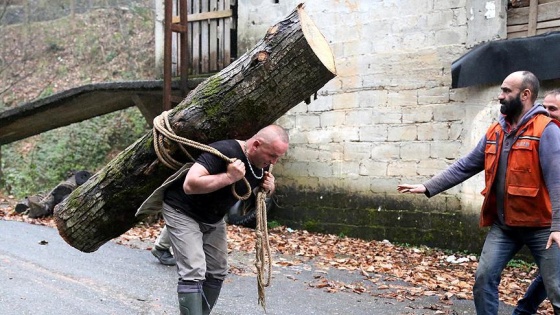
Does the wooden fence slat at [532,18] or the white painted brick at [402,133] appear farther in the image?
the white painted brick at [402,133]

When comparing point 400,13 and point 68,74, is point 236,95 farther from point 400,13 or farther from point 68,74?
point 68,74

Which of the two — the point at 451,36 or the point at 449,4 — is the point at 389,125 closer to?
the point at 451,36

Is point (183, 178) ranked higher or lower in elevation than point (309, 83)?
lower

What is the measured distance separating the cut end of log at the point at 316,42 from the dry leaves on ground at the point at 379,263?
3.30m

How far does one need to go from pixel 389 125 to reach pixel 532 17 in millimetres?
2566

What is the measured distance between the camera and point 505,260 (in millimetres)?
4406

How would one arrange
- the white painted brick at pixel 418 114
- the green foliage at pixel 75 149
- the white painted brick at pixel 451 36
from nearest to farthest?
the white painted brick at pixel 451 36 < the white painted brick at pixel 418 114 < the green foliage at pixel 75 149

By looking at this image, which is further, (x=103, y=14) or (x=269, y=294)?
(x=103, y=14)

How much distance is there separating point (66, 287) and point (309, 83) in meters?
3.53

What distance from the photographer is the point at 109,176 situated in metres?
4.53

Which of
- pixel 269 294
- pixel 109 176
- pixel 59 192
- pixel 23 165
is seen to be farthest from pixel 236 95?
pixel 23 165

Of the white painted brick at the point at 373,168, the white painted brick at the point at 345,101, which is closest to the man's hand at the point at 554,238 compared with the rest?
the white painted brick at the point at 373,168

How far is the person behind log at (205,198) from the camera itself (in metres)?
3.96

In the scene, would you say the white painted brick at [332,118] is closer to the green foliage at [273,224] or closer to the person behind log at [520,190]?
the green foliage at [273,224]
